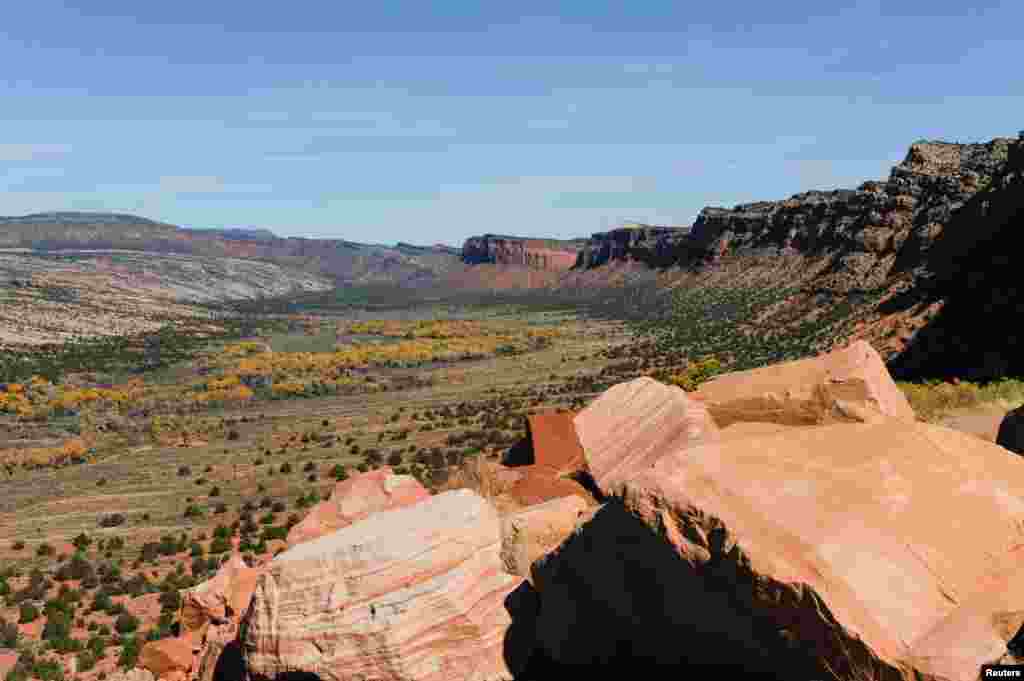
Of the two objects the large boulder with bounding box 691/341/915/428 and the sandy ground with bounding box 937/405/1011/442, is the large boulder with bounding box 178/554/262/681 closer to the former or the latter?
the large boulder with bounding box 691/341/915/428

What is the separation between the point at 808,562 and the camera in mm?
5020

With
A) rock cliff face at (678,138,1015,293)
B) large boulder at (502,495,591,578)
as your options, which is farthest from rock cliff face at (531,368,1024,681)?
rock cliff face at (678,138,1015,293)

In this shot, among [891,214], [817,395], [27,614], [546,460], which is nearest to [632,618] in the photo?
[817,395]

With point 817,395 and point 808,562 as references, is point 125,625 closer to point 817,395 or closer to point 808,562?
point 817,395

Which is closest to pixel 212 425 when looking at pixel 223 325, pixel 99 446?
pixel 99 446

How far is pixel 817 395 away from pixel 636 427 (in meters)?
2.14

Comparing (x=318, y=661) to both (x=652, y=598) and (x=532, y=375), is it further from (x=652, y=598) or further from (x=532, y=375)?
(x=532, y=375)

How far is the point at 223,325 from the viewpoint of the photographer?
130250 millimetres

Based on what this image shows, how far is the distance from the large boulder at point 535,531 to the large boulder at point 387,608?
0.71 m

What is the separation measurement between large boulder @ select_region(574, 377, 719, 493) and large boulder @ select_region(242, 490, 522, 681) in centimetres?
234

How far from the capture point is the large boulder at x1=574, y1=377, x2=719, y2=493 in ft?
29.0

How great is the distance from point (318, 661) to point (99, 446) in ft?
154

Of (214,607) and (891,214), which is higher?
(891,214)

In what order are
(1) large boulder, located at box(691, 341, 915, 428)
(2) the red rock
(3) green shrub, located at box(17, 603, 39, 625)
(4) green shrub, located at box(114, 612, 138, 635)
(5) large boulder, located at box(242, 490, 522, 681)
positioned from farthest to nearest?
(3) green shrub, located at box(17, 603, 39, 625) < (4) green shrub, located at box(114, 612, 138, 635) < (2) the red rock < (1) large boulder, located at box(691, 341, 915, 428) < (5) large boulder, located at box(242, 490, 522, 681)
